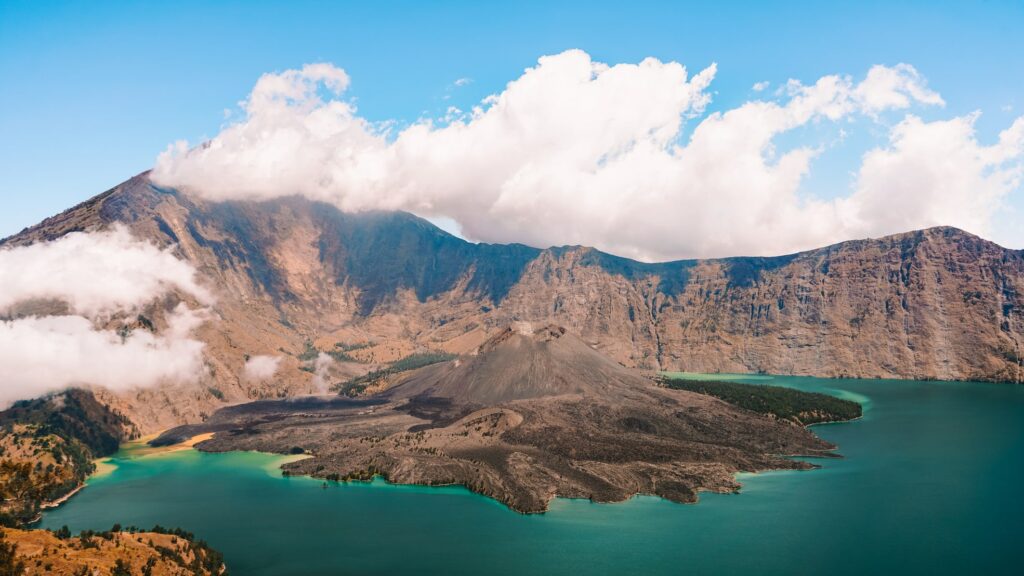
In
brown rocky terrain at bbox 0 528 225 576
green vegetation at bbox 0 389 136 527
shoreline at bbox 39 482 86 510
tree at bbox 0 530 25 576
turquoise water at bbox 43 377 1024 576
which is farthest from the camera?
green vegetation at bbox 0 389 136 527

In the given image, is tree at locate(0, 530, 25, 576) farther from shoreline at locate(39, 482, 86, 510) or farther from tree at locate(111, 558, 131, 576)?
shoreline at locate(39, 482, 86, 510)

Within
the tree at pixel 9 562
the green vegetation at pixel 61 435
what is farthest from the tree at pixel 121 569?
the green vegetation at pixel 61 435

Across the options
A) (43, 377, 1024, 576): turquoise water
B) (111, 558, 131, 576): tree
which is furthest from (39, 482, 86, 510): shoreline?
(111, 558, 131, 576): tree

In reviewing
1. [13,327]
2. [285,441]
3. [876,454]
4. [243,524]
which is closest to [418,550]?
[243,524]

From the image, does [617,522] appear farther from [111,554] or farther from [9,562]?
[9,562]

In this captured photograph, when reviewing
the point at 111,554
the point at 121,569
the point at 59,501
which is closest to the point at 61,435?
the point at 59,501

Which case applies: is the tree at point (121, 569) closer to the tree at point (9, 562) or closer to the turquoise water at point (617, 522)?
the tree at point (9, 562)

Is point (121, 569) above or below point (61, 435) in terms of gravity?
below
